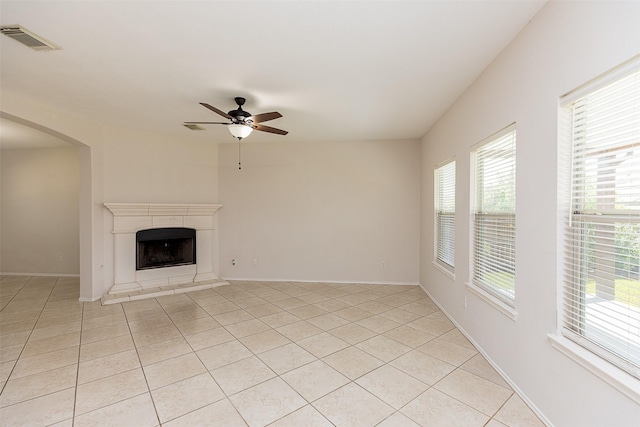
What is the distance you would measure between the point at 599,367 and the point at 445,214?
2.87 meters

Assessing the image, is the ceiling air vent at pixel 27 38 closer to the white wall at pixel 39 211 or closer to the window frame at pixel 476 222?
the window frame at pixel 476 222

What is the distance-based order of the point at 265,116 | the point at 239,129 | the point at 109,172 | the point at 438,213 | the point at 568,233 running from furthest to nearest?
the point at 109,172, the point at 438,213, the point at 239,129, the point at 265,116, the point at 568,233

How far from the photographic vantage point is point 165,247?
525 centimetres

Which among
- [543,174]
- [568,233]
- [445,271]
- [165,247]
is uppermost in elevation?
[543,174]

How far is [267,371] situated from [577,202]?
265 cm

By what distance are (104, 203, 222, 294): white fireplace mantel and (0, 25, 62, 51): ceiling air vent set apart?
9.00ft

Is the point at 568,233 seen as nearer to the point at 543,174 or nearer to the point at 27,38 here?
the point at 543,174

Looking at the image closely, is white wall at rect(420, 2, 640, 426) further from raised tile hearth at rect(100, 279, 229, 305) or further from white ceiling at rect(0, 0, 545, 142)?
raised tile hearth at rect(100, 279, 229, 305)

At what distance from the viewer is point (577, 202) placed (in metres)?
1.65

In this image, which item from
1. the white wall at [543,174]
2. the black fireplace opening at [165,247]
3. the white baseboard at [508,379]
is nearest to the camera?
the white wall at [543,174]

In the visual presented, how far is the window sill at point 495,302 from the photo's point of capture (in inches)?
85.8

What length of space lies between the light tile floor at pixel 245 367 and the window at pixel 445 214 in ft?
2.64

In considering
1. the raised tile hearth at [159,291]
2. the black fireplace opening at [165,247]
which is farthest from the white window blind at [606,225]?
the black fireplace opening at [165,247]

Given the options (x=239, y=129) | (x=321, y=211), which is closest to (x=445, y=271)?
(x=321, y=211)
